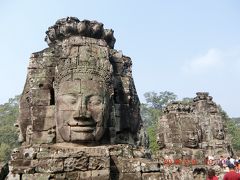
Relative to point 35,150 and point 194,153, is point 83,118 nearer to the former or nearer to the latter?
point 35,150

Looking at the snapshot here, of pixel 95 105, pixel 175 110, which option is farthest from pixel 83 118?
pixel 175 110

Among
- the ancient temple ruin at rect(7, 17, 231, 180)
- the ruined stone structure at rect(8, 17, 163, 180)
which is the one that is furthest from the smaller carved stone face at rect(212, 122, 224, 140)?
the ruined stone structure at rect(8, 17, 163, 180)

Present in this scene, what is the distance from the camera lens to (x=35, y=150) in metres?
4.69

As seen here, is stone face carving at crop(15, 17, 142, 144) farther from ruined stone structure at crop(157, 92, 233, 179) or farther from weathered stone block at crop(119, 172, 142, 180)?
ruined stone structure at crop(157, 92, 233, 179)

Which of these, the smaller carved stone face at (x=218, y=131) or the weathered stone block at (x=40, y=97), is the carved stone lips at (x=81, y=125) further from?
the smaller carved stone face at (x=218, y=131)

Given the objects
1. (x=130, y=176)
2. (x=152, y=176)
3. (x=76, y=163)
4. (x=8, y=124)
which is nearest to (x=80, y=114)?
(x=76, y=163)

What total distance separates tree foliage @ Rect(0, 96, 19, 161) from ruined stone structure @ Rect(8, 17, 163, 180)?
26.8m

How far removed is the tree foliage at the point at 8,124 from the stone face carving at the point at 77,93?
26784 mm

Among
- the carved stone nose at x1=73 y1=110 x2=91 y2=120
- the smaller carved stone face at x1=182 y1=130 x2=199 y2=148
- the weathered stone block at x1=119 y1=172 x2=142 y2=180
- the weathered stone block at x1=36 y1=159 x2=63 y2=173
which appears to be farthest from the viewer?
the smaller carved stone face at x1=182 y1=130 x2=199 y2=148

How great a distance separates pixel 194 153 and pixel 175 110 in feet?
6.09

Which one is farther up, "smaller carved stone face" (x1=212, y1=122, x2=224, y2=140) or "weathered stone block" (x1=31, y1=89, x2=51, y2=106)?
"weathered stone block" (x1=31, y1=89, x2=51, y2=106)

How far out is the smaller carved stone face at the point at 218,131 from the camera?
1436 cm

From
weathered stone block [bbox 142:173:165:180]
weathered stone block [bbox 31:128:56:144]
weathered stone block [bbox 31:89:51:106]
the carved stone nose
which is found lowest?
weathered stone block [bbox 142:173:165:180]

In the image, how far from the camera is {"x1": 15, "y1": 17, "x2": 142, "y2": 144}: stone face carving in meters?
5.04
